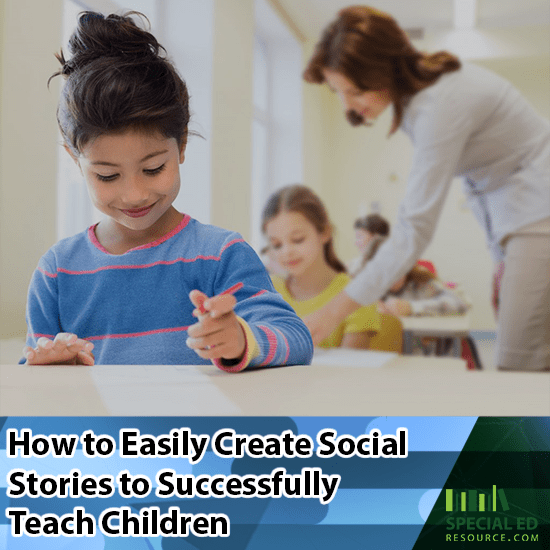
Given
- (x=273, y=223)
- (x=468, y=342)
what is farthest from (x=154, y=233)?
(x=468, y=342)

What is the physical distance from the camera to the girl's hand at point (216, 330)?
273 millimetres

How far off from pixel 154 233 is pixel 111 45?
0.37 feet

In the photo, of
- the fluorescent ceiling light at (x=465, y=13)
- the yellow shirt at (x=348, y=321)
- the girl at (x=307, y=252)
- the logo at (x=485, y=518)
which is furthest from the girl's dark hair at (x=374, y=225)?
the logo at (x=485, y=518)

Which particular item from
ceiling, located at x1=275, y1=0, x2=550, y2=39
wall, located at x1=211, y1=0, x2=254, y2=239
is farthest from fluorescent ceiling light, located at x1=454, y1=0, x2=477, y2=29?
wall, located at x1=211, y1=0, x2=254, y2=239

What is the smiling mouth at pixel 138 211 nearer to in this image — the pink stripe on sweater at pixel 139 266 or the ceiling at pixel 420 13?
the pink stripe on sweater at pixel 139 266

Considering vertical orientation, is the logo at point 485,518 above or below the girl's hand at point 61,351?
below

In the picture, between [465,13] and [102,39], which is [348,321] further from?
[465,13]

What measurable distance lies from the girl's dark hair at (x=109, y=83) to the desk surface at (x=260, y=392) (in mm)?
137

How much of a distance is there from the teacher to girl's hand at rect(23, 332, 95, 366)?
0.44 meters

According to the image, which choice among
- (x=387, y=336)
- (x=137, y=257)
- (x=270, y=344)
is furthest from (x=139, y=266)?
(x=387, y=336)

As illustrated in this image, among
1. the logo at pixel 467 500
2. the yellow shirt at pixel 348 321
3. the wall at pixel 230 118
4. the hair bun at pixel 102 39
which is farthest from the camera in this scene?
the yellow shirt at pixel 348 321

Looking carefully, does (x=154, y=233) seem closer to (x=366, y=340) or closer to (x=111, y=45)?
(x=111, y=45)

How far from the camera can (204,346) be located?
294 mm

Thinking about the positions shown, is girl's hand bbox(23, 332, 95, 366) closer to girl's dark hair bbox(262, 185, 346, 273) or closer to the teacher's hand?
the teacher's hand
